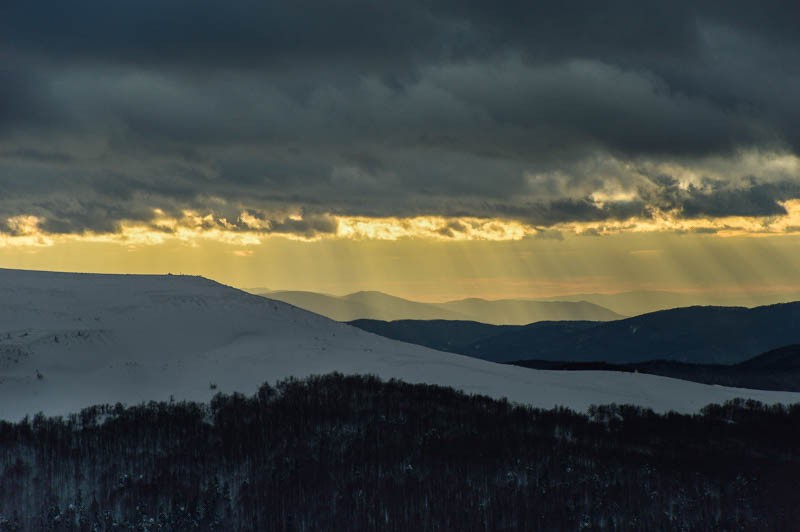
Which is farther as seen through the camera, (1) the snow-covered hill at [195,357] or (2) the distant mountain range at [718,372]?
(2) the distant mountain range at [718,372]

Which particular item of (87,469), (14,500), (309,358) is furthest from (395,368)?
(14,500)

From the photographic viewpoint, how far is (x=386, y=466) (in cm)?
3225

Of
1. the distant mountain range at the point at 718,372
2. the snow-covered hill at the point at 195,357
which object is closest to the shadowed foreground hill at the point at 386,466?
the snow-covered hill at the point at 195,357

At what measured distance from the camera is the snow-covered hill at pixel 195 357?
4225cm

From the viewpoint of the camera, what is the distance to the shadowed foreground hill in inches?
1108

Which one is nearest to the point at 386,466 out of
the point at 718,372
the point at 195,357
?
the point at 195,357

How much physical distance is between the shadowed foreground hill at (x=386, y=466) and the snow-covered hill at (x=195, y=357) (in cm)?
278

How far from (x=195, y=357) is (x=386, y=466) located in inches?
732

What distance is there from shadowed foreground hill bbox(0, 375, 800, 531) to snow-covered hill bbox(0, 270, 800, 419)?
2782 mm

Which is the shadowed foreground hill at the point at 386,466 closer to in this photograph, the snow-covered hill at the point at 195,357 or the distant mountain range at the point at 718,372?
the snow-covered hill at the point at 195,357

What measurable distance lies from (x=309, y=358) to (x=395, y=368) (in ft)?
15.2

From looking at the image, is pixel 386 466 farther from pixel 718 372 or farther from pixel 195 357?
pixel 718 372

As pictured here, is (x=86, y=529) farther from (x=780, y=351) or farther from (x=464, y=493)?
(x=780, y=351)

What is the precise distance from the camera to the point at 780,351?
12862 centimetres
